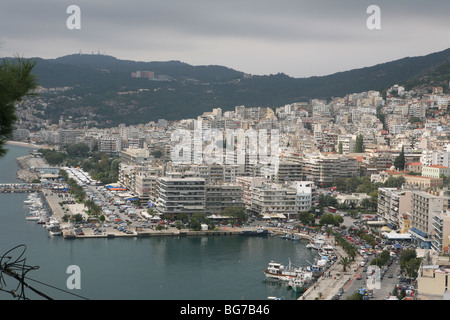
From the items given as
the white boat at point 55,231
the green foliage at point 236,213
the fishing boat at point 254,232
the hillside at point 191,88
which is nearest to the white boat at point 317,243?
the fishing boat at point 254,232

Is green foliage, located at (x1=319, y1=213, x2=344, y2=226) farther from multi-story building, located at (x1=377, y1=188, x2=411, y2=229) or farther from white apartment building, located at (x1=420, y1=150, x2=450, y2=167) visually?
white apartment building, located at (x1=420, y1=150, x2=450, y2=167)

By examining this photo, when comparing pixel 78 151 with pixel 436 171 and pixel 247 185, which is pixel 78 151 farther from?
pixel 436 171

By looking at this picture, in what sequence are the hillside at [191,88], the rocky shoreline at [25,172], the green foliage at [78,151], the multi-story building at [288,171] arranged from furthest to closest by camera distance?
the hillside at [191,88] < the green foliage at [78,151] < the rocky shoreline at [25,172] < the multi-story building at [288,171]

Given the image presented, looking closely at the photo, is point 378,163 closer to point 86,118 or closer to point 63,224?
point 63,224

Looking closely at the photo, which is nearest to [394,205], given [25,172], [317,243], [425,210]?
[425,210]

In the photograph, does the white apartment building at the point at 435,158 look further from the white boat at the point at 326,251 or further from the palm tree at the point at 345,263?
the palm tree at the point at 345,263

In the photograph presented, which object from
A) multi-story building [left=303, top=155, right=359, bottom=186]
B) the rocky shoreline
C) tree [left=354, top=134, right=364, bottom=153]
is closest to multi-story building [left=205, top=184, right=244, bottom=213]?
multi-story building [left=303, top=155, right=359, bottom=186]
